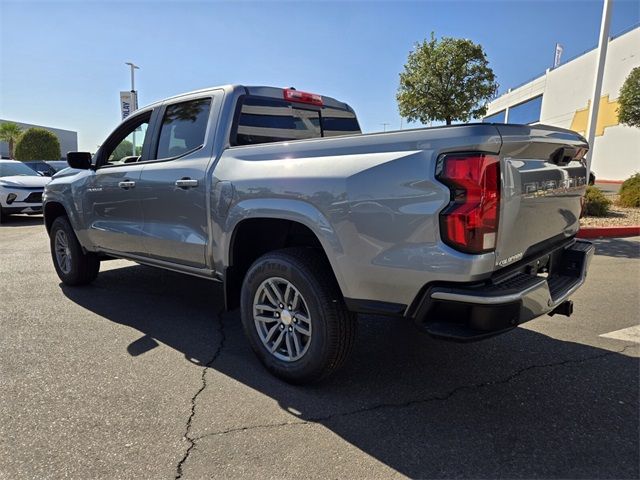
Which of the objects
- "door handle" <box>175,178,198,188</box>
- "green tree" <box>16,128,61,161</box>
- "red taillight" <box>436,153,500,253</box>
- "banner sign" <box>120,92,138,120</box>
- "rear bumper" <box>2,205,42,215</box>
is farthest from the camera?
"green tree" <box>16,128,61,161</box>

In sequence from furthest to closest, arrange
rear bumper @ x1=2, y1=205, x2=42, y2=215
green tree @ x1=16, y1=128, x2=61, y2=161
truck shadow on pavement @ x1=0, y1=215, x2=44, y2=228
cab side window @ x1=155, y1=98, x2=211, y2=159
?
green tree @ x1=16, y1=128, x2=61, y2=161
rear bumper @ x1=2, y1=205, x2=42, y2=215
truck shadow on pavement @ x1=0, y1=215, x2=44, y2=228
cab side window @ x1=155, y1=98, x2=211, y2=159

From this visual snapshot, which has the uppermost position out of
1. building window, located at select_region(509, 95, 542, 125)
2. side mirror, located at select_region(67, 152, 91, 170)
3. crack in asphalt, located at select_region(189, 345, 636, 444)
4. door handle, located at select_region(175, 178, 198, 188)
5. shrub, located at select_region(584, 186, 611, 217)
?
building window, located at select_region(509, 95, 542, 125)

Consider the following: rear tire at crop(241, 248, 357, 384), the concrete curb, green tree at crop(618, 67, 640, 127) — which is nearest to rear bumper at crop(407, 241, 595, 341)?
rear tire at crop(241, 248, 357, 384)

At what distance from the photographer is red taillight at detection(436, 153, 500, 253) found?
2.13 m

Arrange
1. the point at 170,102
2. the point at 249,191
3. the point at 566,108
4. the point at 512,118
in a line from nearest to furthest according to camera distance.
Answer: the point at 249,191 < the point at 170,102 < the point at 566,108 < the point at 512,118

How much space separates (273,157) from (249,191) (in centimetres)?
29

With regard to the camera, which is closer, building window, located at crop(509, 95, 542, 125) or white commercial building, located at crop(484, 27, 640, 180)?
white commercial building, located at crop(484, 27, 640, 180)

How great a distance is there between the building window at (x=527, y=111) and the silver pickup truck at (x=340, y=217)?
42539 millimetres

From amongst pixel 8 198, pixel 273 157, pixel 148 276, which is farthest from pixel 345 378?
pixel 8 198

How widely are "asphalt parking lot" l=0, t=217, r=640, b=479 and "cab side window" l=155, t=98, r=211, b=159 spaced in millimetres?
1606

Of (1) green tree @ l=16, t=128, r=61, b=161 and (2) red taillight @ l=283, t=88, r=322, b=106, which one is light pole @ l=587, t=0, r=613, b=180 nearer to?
(2) red taillight @ l=283, t=88, r=322, b=106

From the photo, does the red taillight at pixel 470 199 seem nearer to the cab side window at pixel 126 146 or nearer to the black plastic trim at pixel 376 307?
the black plastic trim at pixel 376 307

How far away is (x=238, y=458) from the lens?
2260 millimetres

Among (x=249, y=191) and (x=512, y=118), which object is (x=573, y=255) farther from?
(x=512, y=118)
